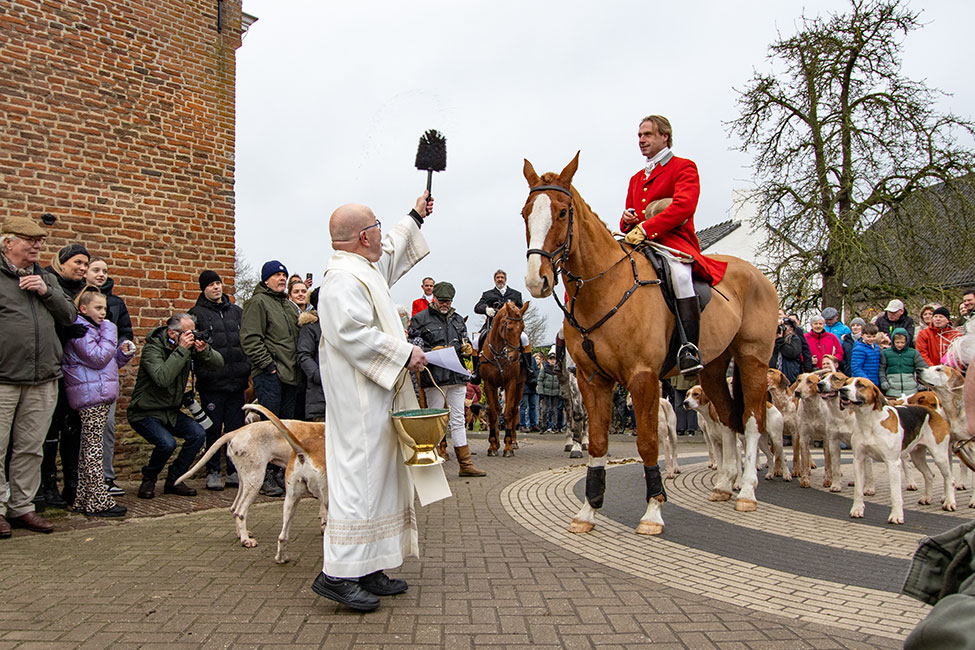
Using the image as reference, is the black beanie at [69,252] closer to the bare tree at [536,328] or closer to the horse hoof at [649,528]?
the horse hoof at [649,528]

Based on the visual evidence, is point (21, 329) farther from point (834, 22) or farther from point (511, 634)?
point (834, 22)

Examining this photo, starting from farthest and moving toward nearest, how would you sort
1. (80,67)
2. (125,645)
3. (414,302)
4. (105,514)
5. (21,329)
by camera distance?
(414,302) → (80,67) → (105,514) → (21,329) → (125,645)

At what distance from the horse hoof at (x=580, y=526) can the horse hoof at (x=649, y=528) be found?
0.40 metres

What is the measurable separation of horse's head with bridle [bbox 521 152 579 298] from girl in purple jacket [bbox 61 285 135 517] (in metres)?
4.29

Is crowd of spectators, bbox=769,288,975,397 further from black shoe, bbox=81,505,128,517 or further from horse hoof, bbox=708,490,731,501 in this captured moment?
black shoe, bbox=81,505,128,517

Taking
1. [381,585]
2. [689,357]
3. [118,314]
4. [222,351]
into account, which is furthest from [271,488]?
[689,357]

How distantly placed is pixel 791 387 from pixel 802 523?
9.47ft

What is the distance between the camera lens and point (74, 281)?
704 centimetres

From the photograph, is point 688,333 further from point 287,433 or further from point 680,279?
point 287,433

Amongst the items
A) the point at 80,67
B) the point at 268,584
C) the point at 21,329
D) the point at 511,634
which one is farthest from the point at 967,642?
the point at 80,67

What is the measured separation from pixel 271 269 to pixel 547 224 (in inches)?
159

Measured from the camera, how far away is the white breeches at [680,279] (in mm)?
6281

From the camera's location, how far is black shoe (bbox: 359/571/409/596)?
4098 mm

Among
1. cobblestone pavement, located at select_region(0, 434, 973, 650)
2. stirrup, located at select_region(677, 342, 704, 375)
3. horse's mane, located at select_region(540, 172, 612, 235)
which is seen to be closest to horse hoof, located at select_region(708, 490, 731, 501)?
cobblestone pavement, located at select_region(0, 434, 973, 650)
